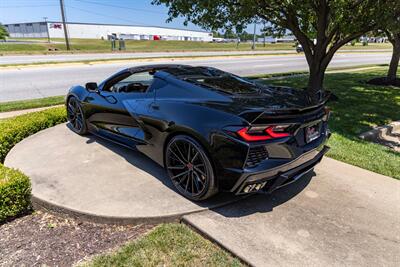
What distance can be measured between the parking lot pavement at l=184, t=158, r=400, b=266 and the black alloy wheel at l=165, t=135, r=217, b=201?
27 centimetres

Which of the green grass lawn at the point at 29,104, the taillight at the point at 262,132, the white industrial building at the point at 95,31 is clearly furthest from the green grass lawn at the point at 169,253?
the white industrial building at the point at 95,31

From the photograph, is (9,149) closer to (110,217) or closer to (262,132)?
(110,217)

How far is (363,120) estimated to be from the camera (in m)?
6.76

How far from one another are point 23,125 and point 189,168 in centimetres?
350

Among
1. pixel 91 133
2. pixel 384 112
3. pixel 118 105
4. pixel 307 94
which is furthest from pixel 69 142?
pixel 384 112

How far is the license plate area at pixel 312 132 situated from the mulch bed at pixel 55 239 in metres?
1.78

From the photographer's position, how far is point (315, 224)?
9.72ft

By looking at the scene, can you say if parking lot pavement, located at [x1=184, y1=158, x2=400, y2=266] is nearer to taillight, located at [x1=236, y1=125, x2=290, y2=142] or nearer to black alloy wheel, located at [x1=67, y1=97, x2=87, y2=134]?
taillight, located at [x1=236, y1=125, x2=290, y2=142]

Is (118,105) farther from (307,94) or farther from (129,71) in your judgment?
(307,94)

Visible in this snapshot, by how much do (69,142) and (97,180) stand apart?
5.16 feet

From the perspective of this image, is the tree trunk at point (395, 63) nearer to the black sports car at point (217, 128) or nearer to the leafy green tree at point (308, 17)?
the leafy green tree at point (308, 17)

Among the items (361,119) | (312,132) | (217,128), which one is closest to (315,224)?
(312,132)

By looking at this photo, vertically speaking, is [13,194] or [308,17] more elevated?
[308,17]

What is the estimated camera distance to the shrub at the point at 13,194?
3.00 meters
